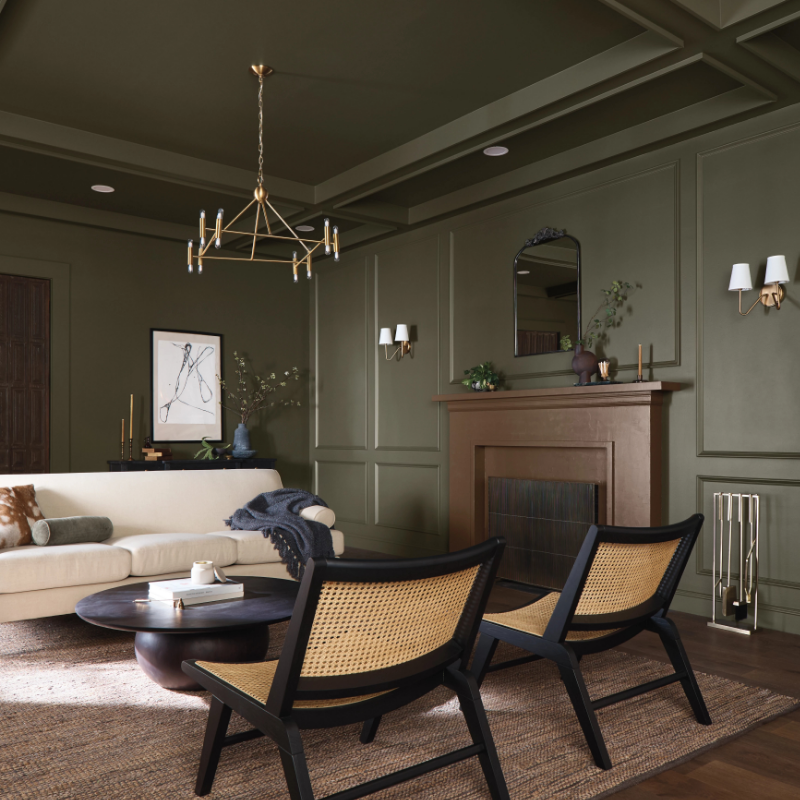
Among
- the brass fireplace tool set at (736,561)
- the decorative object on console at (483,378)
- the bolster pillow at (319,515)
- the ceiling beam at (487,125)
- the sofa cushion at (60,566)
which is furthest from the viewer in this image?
the decorative object on console at (483,378)

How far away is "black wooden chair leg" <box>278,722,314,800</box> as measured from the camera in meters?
1.51

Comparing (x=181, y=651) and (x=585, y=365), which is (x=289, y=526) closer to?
(x=181, y=651)

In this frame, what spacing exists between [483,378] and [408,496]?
1410mm

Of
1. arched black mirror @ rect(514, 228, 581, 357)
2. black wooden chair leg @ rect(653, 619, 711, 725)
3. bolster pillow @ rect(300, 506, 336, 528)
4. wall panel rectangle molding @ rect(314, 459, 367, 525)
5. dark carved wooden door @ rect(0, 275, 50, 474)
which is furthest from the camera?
wall panel rectangle molding @ rect(314, 459, 367, 525)

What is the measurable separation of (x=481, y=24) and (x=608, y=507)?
9.28ft

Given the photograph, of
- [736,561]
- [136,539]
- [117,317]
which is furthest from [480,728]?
[117,317]

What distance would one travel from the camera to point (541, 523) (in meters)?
4.88

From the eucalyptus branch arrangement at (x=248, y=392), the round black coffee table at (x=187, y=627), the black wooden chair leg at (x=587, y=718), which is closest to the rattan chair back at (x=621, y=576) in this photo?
the black wooden chair leg at (x=587, y=718)

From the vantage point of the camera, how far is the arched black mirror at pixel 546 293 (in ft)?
16.1

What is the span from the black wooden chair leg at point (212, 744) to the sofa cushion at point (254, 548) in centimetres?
209

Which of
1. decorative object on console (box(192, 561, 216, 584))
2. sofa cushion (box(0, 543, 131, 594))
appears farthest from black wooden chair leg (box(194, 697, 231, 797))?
sofa cushion (box(0, 543, 131, 594))

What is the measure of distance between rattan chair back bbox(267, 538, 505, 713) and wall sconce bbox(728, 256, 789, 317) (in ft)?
8.96

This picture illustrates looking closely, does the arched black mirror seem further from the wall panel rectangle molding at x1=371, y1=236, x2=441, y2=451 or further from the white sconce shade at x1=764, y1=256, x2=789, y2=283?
the white sconce shade at x1=764, y1=256, x2=789, y2=283

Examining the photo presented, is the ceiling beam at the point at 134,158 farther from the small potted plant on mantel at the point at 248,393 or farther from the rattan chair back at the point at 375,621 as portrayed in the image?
the rattan chair back at the point at 375,621
